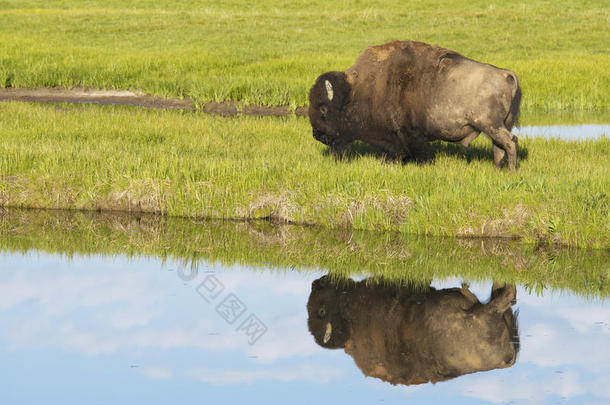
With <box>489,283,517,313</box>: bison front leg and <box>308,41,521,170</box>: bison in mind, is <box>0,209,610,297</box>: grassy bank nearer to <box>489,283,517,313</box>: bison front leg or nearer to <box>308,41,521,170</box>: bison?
<box>489,283,517,313</box>: bison front leg

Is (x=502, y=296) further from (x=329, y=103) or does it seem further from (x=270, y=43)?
(x=270, y=43)

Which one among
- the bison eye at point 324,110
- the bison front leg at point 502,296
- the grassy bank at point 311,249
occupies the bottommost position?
the grassy bank at point 311,249

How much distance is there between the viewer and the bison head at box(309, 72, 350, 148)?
12672mm

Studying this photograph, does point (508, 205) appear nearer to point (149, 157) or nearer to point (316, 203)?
point (316, 203)

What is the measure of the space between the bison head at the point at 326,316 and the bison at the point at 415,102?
12.9 ft

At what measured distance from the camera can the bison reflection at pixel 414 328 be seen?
6.87 meters

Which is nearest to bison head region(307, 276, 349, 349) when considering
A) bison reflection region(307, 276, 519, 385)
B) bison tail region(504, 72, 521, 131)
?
bison reflection region(307, 276, 519, 385)

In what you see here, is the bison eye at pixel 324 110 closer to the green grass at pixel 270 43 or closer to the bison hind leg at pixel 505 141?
the bison hind leg at pixel 505 141

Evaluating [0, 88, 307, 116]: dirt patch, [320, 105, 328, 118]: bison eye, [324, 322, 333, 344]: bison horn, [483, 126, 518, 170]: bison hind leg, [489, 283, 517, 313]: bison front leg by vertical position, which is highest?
[320, 105, 328, 118]: bison eye

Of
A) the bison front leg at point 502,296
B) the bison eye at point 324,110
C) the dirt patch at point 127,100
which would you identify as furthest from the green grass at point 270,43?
the bison front leg at point 502,296

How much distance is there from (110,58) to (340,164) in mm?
→ 16205

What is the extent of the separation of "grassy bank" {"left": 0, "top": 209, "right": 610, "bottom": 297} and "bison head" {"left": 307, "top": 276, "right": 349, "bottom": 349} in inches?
21.7

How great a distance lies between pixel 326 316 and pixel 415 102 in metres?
5.12

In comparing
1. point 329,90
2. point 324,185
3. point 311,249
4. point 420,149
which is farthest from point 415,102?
point 311,249
